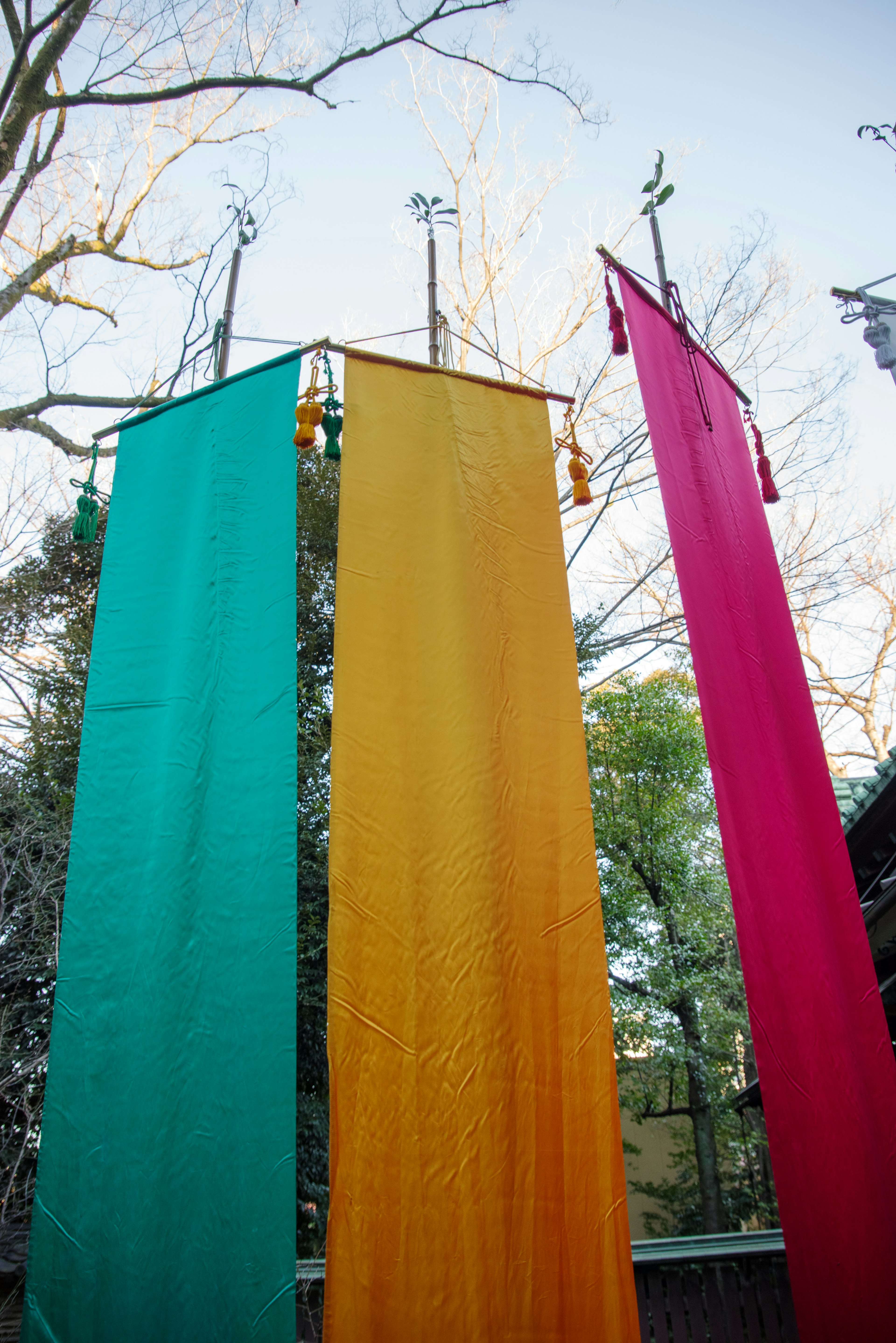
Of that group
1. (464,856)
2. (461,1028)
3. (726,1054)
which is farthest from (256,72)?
(726,1054)

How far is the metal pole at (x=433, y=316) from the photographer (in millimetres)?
3363

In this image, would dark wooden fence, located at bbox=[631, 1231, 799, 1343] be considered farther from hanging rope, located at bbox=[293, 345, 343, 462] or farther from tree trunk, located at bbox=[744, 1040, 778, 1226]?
hanging rope, located at bbox=[293, 345, 343, 462]

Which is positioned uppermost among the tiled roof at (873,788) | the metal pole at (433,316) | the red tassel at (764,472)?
the metal pole at (433,316)

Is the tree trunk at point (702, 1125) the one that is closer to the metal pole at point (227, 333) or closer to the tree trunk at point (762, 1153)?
the tree trunk at point (762, 1153)

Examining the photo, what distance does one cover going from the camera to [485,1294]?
5.80 feet

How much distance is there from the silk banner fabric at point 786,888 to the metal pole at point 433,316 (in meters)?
0.78

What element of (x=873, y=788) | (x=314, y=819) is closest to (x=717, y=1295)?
(x=873, y=788)

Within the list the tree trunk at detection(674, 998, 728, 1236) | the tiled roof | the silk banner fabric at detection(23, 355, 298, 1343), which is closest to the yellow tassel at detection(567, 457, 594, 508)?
the silk banner fabric at detection(23, 355, 298, 1343)

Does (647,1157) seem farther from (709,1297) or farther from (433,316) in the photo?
(433,316)

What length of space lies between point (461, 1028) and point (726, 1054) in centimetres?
811

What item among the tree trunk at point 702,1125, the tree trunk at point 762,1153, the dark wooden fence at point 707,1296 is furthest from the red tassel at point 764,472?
the tree trunk at point 762,1153

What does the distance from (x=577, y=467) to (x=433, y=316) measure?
2.97ft

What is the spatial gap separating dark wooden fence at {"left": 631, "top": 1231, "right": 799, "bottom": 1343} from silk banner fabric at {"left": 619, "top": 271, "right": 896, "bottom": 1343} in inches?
134

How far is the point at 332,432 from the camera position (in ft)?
9.95
